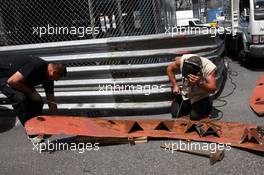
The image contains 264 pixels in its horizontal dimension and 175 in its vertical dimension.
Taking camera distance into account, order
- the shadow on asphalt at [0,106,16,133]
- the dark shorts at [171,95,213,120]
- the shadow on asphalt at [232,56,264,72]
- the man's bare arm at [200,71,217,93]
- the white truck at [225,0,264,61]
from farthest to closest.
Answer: the shadow on asphalt at [232,56,264,72], the white truck at [225,0,264,61], the shadow on asphalt at [0,106,16,133], the dark shorts at [171,95,213,120], the man's bare arm at [200,71,217,93]

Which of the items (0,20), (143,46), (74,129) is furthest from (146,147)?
(0,20)

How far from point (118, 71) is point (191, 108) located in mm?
1317

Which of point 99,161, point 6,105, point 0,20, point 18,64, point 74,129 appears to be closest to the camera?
point 99,161

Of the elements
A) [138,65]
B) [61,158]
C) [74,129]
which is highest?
[138,65]

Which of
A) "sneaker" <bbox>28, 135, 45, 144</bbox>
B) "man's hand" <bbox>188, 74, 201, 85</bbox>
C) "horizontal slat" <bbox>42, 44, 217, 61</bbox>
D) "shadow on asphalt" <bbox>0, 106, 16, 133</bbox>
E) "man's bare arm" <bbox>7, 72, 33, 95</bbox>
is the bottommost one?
"shadow on asphalt" <bbox>0, 106, 16, 133</bbox>

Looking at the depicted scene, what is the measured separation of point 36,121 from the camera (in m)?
4.96

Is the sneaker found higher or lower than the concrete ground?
higher

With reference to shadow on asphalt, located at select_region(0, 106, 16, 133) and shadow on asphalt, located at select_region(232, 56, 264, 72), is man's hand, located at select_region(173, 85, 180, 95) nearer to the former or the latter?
shadow on asphalt, located at select_region(0, 106, 16, 133)

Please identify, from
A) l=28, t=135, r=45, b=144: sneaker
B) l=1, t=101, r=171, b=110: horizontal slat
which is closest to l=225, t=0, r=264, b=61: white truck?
l=1, t=101, r=171, b=110: horizontal slat

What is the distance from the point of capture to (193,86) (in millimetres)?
5371

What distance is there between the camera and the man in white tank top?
518cm

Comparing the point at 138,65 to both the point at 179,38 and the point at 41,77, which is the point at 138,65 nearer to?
the point at 179,38

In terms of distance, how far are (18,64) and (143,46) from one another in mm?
1887

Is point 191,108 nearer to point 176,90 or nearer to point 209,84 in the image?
point 176,90
